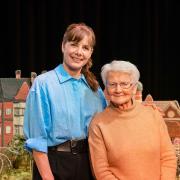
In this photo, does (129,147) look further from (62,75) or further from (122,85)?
(62,75)

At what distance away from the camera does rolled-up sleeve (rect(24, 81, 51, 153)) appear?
179 centimetres

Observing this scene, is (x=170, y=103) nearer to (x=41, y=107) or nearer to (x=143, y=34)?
(x=41, y=107)

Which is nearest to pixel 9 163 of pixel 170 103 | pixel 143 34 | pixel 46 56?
pixel 170 103

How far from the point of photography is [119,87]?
184 cm

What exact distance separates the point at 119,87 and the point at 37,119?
345 mm

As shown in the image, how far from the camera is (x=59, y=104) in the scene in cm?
183

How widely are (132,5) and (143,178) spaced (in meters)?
2.92

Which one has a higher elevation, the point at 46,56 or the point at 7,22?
the point at 7,22

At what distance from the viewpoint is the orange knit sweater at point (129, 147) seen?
1.85 metres

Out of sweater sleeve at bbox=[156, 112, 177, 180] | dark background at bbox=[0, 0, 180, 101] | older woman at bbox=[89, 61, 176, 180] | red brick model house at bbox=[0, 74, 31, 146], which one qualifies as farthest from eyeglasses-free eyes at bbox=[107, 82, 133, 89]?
dark background at bbox=[0, 0, 180, 101]

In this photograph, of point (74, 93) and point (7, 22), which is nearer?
point (74, 93)

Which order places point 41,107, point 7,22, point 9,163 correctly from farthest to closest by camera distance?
point 7,22, point 9,163, point 41,107

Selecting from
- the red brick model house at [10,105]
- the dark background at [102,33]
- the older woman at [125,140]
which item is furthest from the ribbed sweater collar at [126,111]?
the dark background at [102,33]

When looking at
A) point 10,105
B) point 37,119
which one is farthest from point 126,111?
point 10,105
